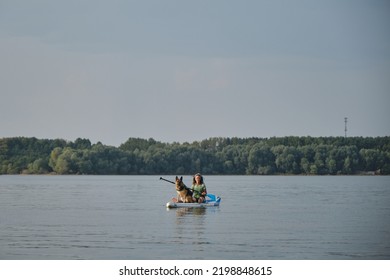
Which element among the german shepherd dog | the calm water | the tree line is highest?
the tree line

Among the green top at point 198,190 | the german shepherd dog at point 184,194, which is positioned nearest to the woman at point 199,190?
the green top at point 198,190

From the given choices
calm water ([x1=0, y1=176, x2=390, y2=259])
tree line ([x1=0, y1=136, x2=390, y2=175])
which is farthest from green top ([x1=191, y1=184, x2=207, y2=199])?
tree line ([x1=0, y1=136, x2=390, y2=175])

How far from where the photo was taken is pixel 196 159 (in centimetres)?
11538

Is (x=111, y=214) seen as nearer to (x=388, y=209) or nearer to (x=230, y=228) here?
(x=230, y=228)

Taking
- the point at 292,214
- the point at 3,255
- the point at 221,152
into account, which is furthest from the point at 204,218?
the point at 221,152

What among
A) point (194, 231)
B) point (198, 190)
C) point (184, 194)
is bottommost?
point (194, 231)

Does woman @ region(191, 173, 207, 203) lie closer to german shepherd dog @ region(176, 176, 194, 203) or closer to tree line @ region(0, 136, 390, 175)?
german shepherd dog @ region(176, 176, 194, 203)

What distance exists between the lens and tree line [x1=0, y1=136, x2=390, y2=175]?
113 m

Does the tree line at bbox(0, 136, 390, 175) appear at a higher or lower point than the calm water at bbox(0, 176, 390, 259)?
higher

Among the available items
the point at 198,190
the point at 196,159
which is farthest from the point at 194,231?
the point at 196,159

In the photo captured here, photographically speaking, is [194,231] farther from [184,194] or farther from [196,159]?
[196,159]

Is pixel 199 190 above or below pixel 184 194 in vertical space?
above

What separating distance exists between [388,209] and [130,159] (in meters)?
80.8
